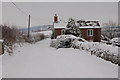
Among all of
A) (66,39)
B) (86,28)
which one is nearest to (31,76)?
(66,39)

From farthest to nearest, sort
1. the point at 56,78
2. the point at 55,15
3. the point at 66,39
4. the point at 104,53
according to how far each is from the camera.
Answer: the point at 55,15 < the point at 66,39 < the point at 104,53 < the point at 56,78

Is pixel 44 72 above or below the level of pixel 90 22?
below

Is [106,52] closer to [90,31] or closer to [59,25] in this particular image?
[90,31]

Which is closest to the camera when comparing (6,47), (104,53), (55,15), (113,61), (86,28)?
(113,61)

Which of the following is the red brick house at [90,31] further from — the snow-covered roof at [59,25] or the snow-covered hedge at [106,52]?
the snow-covered hedge at [106,52]

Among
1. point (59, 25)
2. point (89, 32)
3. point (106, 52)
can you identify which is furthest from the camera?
point (59, 25)

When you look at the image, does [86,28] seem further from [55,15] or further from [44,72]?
[44,72]

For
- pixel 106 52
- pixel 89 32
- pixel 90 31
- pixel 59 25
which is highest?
pixel 59 25

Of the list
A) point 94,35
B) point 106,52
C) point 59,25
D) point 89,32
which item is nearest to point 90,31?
point 89,32

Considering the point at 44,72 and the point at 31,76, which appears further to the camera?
the point at 44,72

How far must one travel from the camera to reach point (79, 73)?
27.7 ft

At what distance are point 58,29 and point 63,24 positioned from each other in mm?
2337

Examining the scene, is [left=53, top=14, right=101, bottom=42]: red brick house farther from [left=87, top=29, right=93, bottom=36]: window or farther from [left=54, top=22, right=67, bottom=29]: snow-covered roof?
[left=54, top=22, right=67, bottom=29]: snow-covered roof

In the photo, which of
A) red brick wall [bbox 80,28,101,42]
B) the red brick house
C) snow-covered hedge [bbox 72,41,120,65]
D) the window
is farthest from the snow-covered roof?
snow-covered hedge [bbox 72,41,120,65]
